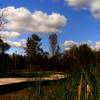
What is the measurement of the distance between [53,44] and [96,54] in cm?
3052

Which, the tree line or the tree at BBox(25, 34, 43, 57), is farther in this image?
the tree at BBox(25, 34, 43, 57)

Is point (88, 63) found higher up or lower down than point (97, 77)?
higher up

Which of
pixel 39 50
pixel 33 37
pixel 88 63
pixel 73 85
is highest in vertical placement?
pixel 33 37

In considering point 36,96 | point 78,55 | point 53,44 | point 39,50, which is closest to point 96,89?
point 78,55

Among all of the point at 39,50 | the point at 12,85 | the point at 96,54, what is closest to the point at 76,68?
the point at 96,54

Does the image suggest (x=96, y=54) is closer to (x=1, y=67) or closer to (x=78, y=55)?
(x=78, y=55)

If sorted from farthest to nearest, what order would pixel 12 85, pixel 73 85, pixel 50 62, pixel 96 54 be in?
pixel 50 62
pixel 12 85
pixel 73 85
pixel 96 54

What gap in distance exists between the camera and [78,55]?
5.73 feet

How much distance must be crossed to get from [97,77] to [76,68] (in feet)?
4.14

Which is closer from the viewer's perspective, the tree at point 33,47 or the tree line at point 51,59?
the tree line at point 51,59

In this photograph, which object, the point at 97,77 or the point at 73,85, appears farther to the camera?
the point at 73,85

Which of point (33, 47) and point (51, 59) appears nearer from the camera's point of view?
point (51, 59)

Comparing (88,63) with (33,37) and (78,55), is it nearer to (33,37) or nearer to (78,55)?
(78,55)

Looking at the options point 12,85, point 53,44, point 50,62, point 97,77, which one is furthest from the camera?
point 53,44
